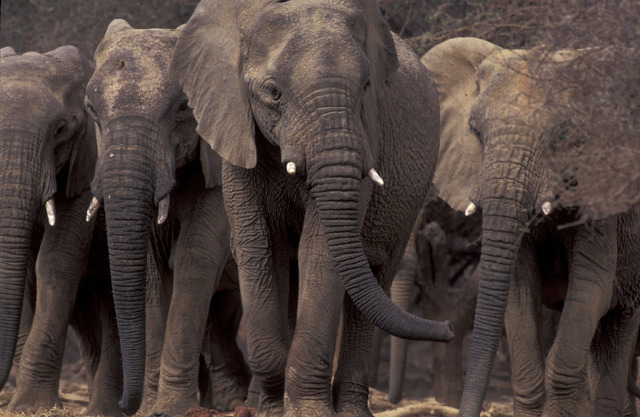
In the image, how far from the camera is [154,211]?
25.3 feet

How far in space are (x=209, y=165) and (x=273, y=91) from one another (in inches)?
60.0

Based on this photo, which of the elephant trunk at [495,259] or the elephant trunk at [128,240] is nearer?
the elephant trunk at [495,259]

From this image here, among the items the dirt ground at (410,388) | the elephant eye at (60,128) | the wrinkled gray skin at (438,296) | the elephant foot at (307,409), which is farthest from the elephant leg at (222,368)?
the elephant foot at (307,409)

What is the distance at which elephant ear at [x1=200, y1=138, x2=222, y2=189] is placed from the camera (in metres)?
7.73

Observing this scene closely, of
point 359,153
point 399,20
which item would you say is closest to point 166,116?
point 359,153

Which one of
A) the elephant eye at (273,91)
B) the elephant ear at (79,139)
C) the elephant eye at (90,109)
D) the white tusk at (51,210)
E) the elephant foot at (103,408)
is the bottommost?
the elephant foot at (103,408)

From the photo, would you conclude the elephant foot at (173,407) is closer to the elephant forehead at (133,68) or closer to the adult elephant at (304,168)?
the adult elephant at (304,168)

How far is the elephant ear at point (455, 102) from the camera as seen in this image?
8.25m

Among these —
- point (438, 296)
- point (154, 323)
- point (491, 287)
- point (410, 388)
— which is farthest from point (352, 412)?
point (410, 388)

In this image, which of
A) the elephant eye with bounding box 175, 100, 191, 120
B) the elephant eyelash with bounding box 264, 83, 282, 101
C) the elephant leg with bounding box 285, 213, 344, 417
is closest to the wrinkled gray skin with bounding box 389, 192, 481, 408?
the elephant eye with bounding box 175, 100, 191, 120

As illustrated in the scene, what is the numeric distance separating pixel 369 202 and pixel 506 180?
74 cm

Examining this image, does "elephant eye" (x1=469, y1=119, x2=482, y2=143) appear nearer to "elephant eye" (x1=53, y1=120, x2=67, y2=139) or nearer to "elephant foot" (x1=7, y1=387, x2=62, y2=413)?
"elephant eye" (x1=53, y1=120, x2=67, y2=139)

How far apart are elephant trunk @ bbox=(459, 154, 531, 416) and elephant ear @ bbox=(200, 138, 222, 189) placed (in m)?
1.67

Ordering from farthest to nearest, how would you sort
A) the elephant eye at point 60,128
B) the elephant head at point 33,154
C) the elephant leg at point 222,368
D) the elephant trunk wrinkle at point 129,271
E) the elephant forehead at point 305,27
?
the elephant leg at point 222,368
the elephant eye at point 60,128
the elephant head at point 33,154
the elephant trunk wrinkle at point 129,271
the elephant forehead at point 305,27
